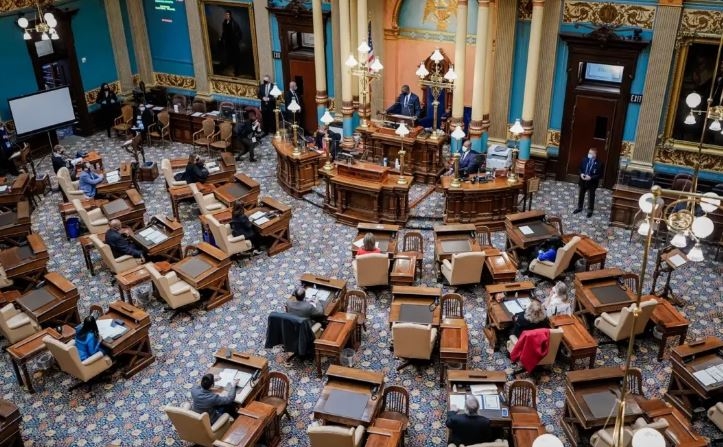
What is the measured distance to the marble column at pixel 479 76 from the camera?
45.5 ft

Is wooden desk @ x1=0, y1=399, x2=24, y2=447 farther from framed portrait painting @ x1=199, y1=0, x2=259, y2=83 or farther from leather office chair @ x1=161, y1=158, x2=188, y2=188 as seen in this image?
framed portrait painting @ x1=199, y1=0, x2=259, y2=83

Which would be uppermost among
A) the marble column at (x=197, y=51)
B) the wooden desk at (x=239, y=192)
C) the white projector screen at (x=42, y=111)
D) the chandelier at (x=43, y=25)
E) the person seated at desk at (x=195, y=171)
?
the chandelier at (x=43, y=25)

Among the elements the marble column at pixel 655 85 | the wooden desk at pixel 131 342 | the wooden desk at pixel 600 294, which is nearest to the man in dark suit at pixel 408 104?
the marble column at pixel 655 85

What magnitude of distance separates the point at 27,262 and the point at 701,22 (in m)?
12.9

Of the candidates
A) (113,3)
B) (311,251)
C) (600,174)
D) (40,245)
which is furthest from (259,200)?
(113,3)

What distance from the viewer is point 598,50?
14.3 meters

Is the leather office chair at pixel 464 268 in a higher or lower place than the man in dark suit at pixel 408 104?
lower

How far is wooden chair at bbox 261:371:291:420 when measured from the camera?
29.5 feet

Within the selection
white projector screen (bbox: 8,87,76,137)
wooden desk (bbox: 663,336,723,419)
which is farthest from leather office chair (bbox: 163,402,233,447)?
white projector screen (bbox: 8,87,76,137)

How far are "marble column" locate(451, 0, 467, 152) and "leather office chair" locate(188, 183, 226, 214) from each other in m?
5.17

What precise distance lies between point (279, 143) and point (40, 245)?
5.62 metres

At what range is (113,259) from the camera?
12.2 metres

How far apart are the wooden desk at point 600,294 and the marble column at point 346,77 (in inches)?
282

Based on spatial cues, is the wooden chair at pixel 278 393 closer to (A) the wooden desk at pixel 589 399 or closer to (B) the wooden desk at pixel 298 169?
(A) the wooden desk at pixel 589 399
